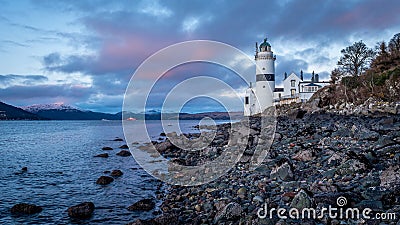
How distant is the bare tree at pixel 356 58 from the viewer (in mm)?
41000

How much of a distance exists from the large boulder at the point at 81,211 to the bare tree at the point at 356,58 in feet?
133

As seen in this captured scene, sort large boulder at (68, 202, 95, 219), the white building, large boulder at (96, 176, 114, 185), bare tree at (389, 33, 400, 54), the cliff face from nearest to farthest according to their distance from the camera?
large boulder at (68, 202, 95, 219) < large boulder at (96, 176, 114, 185) < the cliff face < bare tree at (389, 33, 400, 54) < the white building

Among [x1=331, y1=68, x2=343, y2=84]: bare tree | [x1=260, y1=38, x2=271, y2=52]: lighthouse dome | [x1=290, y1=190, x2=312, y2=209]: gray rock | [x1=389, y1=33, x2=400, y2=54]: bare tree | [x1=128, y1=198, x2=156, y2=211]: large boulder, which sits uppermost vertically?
[x1=260, y1=38, x2=271, y2=52]: lighthouse dome

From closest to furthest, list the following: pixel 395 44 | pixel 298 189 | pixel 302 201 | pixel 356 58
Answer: pixel 302 201 → pixel 298 189 → pixel 395 44 → pixel 356 58

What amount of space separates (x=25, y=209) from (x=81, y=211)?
5.24ft

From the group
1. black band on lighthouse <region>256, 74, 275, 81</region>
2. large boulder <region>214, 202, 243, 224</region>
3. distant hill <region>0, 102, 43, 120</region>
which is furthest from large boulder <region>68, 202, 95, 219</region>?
distant hill <region>0, 102, 43, 120</region>

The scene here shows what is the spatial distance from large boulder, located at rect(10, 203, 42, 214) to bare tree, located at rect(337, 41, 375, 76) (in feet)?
135

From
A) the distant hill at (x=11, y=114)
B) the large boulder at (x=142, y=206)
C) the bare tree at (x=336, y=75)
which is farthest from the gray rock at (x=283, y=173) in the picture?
the distant hill at (x=11, y=114)

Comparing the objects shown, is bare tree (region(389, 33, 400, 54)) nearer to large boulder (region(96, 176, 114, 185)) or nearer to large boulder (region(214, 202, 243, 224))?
large boulder (region(96, 176, 114, 185))

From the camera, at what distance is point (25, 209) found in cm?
814

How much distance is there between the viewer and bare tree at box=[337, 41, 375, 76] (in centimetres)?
4100

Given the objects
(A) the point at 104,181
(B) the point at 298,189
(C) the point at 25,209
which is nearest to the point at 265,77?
(A) the point at 104,181

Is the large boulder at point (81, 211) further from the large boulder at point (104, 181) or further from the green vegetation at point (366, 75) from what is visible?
the green vegetation at point (366, 75)

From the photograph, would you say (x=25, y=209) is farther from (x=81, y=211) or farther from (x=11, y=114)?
(x=11, y=114)
